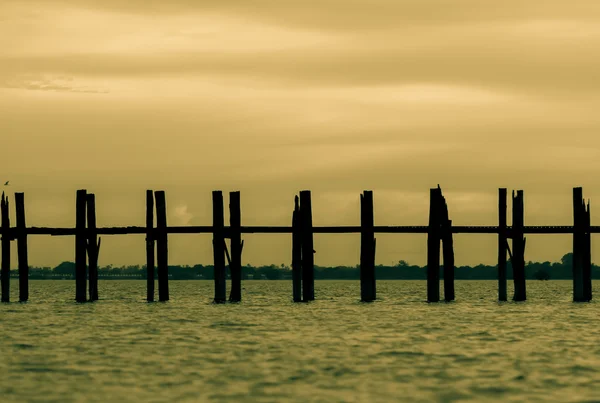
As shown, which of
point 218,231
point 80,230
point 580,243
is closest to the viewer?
point 218,231

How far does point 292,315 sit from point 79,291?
8.07 metres

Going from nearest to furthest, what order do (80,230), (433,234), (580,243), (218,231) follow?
(218,231) < (433,234) < (580,243) < (80,230)

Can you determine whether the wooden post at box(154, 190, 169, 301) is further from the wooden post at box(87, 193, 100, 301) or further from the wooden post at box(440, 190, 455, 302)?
the wooden post at box(440, 190, 455, 302)

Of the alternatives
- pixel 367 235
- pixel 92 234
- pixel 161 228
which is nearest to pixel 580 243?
pixel 367 235

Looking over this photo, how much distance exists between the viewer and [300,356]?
76.6ft

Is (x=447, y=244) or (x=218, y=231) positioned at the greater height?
(x=218, y=231)

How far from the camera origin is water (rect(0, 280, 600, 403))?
18.5 metres

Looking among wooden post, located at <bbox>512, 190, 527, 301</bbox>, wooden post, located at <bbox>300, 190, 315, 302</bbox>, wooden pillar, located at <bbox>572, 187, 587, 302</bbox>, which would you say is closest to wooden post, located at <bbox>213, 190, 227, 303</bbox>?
wooden post, located at <bbox>300, 190, 315, 302</bbox>

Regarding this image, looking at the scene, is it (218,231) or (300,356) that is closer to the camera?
(300,356)

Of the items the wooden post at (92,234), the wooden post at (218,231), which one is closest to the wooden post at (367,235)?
the wooden post at (218,231)

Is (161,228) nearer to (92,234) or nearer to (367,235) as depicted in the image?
(92,234)

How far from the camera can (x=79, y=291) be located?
3969 centimetres

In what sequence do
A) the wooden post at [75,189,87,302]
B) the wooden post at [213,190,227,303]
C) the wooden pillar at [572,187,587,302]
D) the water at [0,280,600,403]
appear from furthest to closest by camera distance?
the wooden post at [75,189,87,302] < the wooden pillar at [572,187,587,302] < the wooden post at [213,190,227,303] < the water at [0,280,600,403]

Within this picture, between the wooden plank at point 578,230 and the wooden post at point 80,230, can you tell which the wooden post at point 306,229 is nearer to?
the wooden post at point 80,230
